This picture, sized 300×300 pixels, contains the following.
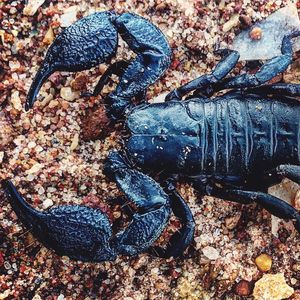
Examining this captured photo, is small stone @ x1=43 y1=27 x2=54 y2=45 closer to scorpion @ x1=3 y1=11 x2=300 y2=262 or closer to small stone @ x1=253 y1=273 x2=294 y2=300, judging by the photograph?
scorpion @ x1=3 y1=11 x2=300 y2=262

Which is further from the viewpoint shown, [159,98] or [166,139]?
[159,98]

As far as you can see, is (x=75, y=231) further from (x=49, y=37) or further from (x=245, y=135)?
(x=49, y=37)

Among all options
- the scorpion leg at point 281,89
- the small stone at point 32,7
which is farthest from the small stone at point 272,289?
the small stone at point 32,7

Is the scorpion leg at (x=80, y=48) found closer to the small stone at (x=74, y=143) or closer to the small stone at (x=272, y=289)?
the small stone at (x=74, y=143)

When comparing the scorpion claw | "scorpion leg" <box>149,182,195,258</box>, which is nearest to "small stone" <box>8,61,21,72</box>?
the scorpion claw

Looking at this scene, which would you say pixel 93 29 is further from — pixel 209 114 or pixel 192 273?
pixel 192 273

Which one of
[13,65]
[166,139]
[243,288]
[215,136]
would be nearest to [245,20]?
[215,136]

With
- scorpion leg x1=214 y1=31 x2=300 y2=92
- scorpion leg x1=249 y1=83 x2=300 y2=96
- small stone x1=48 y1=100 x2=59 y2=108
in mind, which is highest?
small stone x1=48 y1=100 x2=59 y2=108
